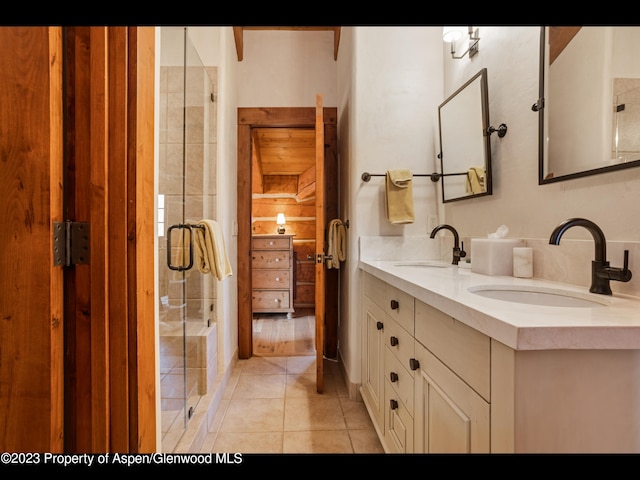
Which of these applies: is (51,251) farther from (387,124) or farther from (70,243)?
(387,124)

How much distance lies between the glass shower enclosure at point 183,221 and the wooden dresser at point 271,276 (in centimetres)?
→ 189

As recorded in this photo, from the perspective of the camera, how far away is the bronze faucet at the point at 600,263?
0.79 meters

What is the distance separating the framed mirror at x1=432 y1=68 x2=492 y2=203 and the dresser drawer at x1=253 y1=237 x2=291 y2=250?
2.42 m

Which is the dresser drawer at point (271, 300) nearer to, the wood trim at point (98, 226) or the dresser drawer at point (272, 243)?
the dresser drawer at point (272, 243)

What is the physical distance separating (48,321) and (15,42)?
0.62 metres

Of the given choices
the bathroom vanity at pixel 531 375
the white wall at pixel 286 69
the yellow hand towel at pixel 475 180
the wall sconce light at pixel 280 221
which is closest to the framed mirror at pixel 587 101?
the yellow hand towel at pixel 475 180

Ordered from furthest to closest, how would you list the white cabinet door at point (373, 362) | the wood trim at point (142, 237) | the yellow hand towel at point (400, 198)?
the yellow hand towel at point (400, 198) → the white cabinet door at point (373, 362) → the wood trim at point (142, 237)

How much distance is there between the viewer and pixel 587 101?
995mm

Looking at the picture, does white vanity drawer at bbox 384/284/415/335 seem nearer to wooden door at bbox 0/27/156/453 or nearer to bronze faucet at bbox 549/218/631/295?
bronze faucet at bbox 549/218/631/295

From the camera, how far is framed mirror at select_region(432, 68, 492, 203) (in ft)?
4.99

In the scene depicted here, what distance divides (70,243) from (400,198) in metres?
1.64
